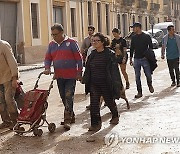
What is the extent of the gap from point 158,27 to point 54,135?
39.4 metres

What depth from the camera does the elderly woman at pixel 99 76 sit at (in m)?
7.57

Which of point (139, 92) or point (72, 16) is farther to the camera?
point (72, 16)

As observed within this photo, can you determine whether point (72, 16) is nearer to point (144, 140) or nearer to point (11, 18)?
point (11, 18)

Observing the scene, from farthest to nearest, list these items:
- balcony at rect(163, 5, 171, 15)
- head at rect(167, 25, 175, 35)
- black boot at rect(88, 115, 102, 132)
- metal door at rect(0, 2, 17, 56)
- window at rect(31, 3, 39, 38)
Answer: balcony at rect(163, 5, 171, 15), window at rect(31, 3, 39, 38), metal door at rect(0, 2, 17, 56), head at rect(167, 25, 175, 35), black boot at rect(88, 115, 102, 132)

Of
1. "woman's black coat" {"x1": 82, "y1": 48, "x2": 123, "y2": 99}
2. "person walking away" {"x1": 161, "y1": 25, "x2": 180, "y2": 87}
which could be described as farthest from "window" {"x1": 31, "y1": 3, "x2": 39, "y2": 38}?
"woman's black coat" {"x1": 82, "y1": 48, "x2": 123, "y2": 99}

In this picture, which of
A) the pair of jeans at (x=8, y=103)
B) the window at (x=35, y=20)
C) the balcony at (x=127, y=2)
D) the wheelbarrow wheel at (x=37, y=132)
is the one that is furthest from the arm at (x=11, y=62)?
the balcony at (x=127, y=2)

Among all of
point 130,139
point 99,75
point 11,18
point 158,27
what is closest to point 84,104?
point 99,75

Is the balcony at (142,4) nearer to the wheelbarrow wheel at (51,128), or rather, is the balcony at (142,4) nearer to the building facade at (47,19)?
the building facade at (47,19)

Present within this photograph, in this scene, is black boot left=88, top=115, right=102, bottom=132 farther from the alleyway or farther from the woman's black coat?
the woman's black coat

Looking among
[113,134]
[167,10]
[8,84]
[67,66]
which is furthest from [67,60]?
[167,10]

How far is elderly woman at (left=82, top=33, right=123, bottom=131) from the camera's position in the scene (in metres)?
7.57

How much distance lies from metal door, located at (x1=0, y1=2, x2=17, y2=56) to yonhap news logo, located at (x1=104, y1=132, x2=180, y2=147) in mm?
20736

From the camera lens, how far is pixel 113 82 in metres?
7.69

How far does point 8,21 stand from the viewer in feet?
91.3
